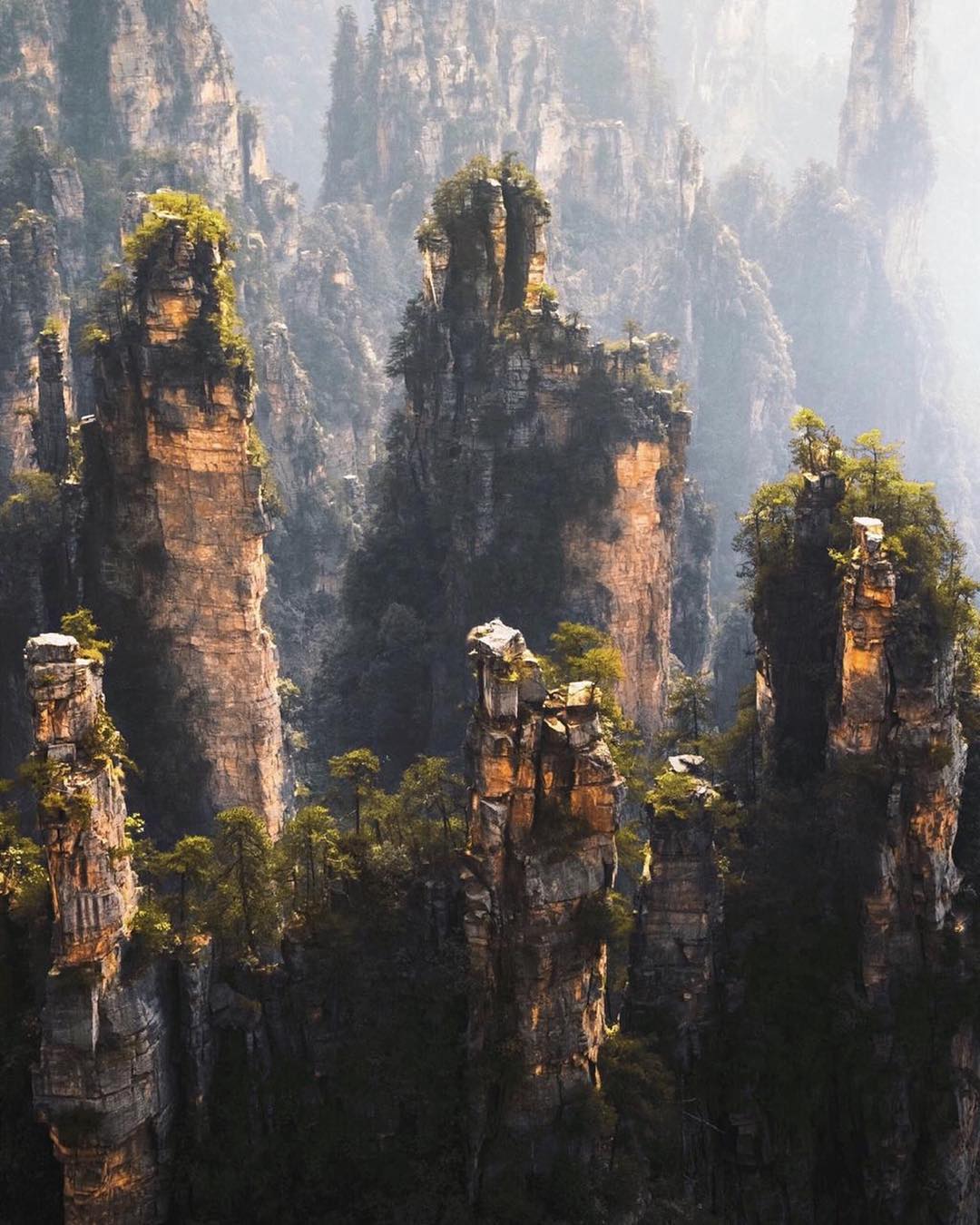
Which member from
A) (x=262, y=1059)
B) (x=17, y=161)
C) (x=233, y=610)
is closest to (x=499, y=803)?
(x=262, y=1059)

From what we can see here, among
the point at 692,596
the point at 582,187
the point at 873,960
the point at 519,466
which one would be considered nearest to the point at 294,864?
A: the point at 873,960

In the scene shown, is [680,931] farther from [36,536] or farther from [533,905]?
[36,536]

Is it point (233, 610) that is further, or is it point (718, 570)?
point (718, 570)

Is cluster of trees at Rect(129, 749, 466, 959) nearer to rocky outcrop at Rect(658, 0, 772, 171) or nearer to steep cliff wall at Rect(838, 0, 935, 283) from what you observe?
steep cliff wall at Rect(838, 0, 935, 283)

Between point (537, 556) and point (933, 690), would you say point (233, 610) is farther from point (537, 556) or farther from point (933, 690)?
point (933, 690)

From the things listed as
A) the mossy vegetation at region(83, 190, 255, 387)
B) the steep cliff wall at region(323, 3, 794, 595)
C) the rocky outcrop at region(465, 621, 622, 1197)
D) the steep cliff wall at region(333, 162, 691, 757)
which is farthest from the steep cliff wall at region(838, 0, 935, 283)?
the rocky outcrop at region(465, 621, 622, 1197)

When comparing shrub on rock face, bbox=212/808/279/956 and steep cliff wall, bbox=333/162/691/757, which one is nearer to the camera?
shrub on rock face, bbox=212/808/279/956
